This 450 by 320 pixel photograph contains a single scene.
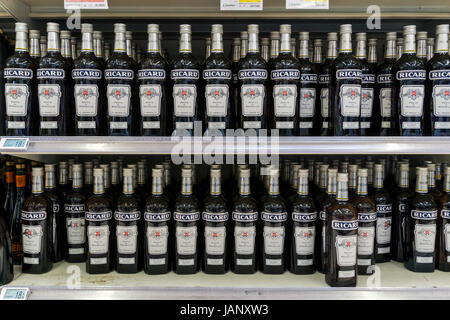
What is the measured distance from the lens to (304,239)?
1.57 metres

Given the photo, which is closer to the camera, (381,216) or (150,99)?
(150,99)

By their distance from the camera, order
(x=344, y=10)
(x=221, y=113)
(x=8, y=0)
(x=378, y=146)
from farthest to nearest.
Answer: (x=344, y=10), (x=8, y=0), (x=221, y=113), (x=378, y=146)

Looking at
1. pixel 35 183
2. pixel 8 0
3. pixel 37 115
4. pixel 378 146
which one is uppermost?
pixel 8 0

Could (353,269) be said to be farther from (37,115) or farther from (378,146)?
(37,115)

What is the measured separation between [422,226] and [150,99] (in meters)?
1.21

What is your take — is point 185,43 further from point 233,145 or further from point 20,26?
point 20,26

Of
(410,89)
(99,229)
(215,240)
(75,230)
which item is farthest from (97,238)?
(410,89)

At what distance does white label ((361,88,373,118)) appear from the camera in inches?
64.2

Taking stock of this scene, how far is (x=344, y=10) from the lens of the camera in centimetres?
187

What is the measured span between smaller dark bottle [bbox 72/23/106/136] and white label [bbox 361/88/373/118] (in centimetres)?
107

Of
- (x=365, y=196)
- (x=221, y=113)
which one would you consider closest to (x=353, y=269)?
(x=365, y=196)

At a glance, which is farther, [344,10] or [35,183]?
[344,10]

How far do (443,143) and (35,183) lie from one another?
156 cm

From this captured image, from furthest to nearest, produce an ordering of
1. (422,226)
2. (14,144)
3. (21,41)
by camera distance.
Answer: (422,226) < (21,41) < (14,144)
